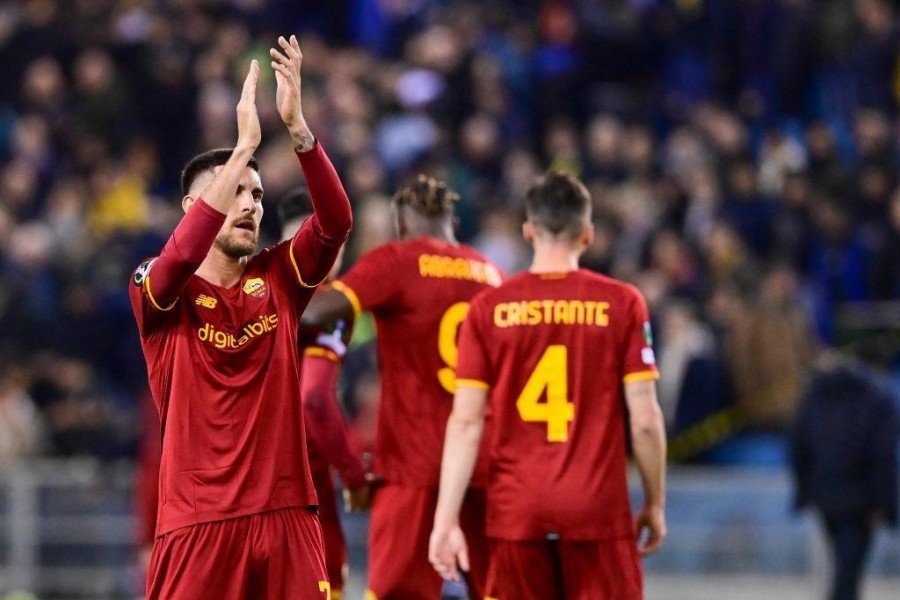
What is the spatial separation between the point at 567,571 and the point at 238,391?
1.71m

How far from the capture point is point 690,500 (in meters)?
13.6

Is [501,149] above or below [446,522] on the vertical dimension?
above

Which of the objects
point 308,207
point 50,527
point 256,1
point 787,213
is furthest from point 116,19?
point 308,207

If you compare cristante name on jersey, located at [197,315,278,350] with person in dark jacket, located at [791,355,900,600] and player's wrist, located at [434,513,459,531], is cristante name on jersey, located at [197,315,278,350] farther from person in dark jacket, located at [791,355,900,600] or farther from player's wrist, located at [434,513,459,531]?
person in dark jacket, located at [791,355,900,600]

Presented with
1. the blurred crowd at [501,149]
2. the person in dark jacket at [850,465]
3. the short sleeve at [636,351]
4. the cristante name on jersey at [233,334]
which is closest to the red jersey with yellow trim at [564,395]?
the short sleeve at [636,351]

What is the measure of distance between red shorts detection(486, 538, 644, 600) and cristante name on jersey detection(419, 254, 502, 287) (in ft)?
4.51

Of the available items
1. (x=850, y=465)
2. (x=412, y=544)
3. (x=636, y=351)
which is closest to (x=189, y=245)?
(x=636, y=351)

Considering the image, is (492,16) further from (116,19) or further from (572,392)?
(572,392)

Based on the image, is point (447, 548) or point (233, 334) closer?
point (233, 334)

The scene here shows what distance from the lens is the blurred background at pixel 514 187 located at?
14211 millimetres

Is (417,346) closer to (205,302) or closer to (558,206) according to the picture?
(558,206)

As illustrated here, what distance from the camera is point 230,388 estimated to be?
19.1 feet

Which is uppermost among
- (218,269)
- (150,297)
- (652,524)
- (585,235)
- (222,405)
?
(585,235)

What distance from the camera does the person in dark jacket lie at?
1121 centimetres
